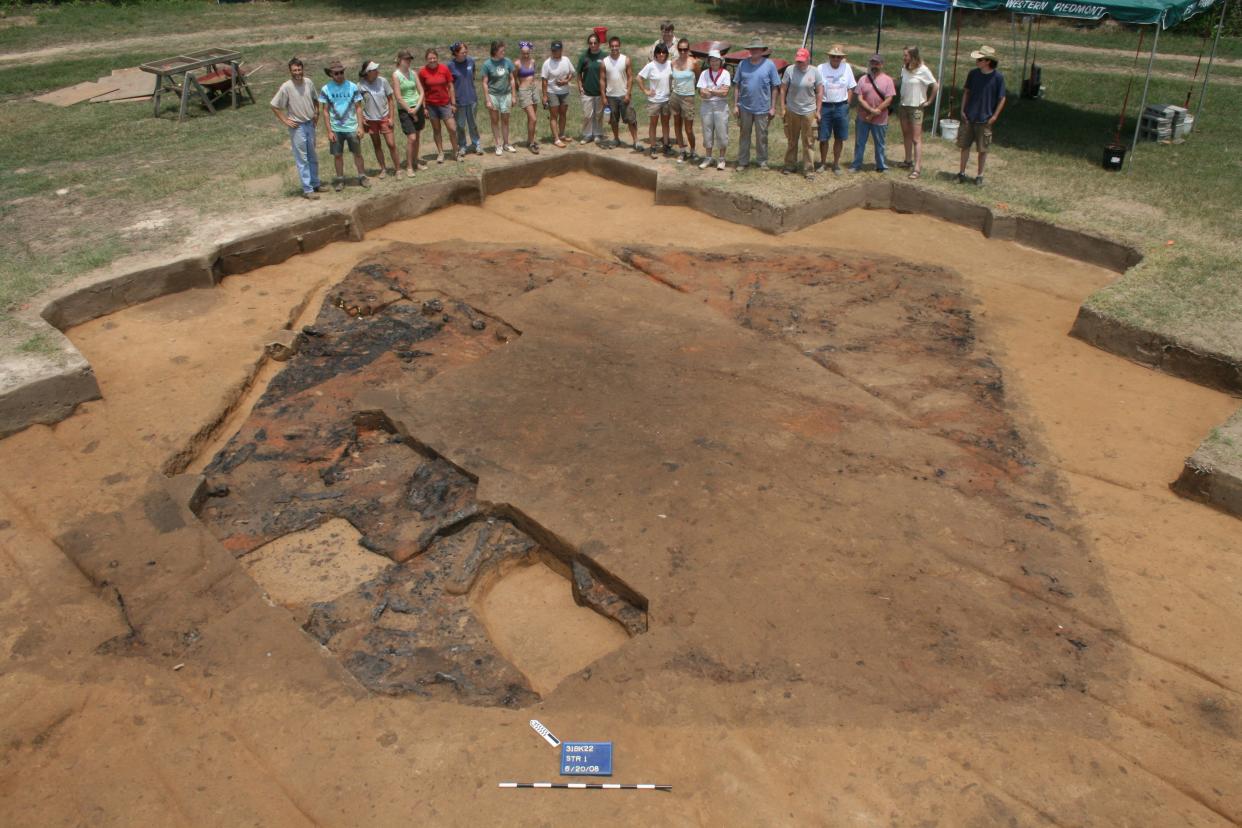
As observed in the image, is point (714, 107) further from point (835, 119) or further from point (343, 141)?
point (343, 141)

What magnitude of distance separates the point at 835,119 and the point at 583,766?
920cm

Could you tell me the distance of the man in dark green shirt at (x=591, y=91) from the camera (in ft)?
40.6

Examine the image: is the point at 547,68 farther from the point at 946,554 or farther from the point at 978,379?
the point at 946,554

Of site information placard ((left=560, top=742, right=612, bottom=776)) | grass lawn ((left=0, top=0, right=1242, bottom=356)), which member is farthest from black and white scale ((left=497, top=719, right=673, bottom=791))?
grass lawn ((left=0, top=0, right=1242, bottom=356))

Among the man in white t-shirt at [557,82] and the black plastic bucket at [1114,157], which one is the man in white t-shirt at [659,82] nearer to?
the man in white t-shirt at [557,82]

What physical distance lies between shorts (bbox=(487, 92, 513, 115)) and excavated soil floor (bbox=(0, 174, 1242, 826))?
3.98m

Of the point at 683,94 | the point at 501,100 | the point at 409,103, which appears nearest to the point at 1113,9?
the point at 683,94

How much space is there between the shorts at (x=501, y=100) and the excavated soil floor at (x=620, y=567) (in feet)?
13.0

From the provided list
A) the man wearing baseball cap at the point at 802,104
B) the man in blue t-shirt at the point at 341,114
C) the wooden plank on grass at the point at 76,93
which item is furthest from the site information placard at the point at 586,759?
the wooden plank on grass at the point at 76,93

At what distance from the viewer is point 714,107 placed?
11.6 m

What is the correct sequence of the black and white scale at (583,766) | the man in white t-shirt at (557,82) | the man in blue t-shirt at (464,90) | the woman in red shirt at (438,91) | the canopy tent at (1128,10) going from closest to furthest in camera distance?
the black and white scale at (583,766) → the canopy tent at (1128,10) → the woman in red shirt at (438,91) → the man in blue t-shirt at (464,90) → the man in white t-shirt at (557,82)

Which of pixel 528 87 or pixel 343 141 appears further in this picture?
pixel 528 87

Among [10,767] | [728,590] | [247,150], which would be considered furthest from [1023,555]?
[247,150]

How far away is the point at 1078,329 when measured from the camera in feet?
27.9
